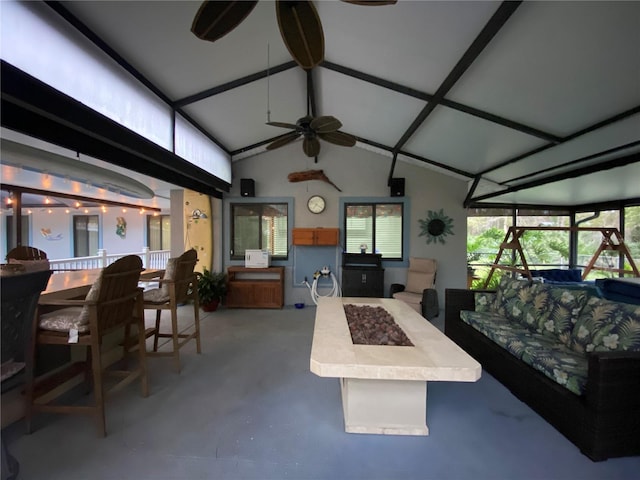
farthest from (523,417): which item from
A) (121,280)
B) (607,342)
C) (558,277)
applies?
(558,277)

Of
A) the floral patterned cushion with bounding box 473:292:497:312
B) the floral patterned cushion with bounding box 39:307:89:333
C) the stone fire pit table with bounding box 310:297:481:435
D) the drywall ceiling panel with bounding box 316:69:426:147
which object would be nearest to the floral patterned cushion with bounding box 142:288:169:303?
the floral patterned cushion with bounding box 39:307:89:333

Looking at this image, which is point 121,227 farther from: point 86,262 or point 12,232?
point 86,262

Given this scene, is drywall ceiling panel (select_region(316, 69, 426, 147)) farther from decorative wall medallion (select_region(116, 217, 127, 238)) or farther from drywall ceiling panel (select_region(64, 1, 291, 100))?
decorative wall medallion (select_region(116, 217, 127, 238))

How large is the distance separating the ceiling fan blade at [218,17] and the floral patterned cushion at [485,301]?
11.4 ft

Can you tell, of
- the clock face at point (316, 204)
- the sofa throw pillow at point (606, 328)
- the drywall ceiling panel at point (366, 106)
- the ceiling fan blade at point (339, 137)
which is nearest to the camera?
the sofa throw pillow at point (606, 328)

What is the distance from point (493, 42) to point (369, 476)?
313cm

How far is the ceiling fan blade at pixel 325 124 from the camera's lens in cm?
248

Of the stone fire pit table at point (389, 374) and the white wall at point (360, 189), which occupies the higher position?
the white wall at point (360, 189)

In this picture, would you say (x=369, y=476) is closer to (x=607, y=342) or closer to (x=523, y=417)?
(x=523, y=417)

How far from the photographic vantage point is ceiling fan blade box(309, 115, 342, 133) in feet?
8.15

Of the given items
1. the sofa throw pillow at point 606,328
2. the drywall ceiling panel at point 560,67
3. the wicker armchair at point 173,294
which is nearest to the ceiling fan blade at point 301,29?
the drywall ceiling panel at point 560,67

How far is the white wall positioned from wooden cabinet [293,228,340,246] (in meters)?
0.23

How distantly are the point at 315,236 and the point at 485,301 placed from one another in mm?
2907

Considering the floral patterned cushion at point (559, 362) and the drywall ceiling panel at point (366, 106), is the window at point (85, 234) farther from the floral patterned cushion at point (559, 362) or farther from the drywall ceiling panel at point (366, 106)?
the floral patterned cushion at point (559, 362)
